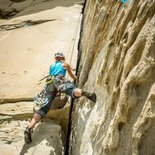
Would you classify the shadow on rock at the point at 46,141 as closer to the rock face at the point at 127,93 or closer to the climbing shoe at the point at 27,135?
the climbing shoe at the point at 27,135

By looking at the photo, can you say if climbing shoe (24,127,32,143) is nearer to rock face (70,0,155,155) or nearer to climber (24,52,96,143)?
climber (24,52,96,143)

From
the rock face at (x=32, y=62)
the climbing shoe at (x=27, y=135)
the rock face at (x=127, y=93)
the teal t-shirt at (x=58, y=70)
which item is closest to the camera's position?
the rock face at (x=127, y=93)

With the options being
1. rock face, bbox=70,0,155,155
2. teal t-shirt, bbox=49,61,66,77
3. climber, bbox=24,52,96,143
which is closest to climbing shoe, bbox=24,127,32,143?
climber, bbox=24,52,96,143

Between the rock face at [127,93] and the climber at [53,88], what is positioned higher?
the rock face at [127,93]

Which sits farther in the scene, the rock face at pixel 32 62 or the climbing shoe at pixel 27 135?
the rock face at pixel 32 62

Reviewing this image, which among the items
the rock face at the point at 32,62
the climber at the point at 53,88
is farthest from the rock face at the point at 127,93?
the rock face at the point at 32,62

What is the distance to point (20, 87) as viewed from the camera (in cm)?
698

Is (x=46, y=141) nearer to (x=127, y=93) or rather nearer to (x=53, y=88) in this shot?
(x=53, y=88)

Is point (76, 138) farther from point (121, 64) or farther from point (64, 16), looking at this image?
point (64, 16)

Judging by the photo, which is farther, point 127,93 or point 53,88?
point 53,88

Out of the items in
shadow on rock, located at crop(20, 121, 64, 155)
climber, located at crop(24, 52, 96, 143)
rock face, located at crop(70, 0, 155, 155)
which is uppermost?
rock face, located at crop(70, 0, 155, 155)

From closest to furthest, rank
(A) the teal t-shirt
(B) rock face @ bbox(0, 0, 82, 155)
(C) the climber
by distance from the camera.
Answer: (C) the climber < (A) the teal t-shirt < (B) rock face @ bbox(0, 0, 82, 155)

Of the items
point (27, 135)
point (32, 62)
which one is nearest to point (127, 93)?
point (27, 135)

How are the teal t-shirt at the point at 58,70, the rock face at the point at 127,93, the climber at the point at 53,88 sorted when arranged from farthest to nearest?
1. the teal t-shirt at the point at 58,70
2. the climber at the point at 53,88
3. the rock face at the point at 127,93
